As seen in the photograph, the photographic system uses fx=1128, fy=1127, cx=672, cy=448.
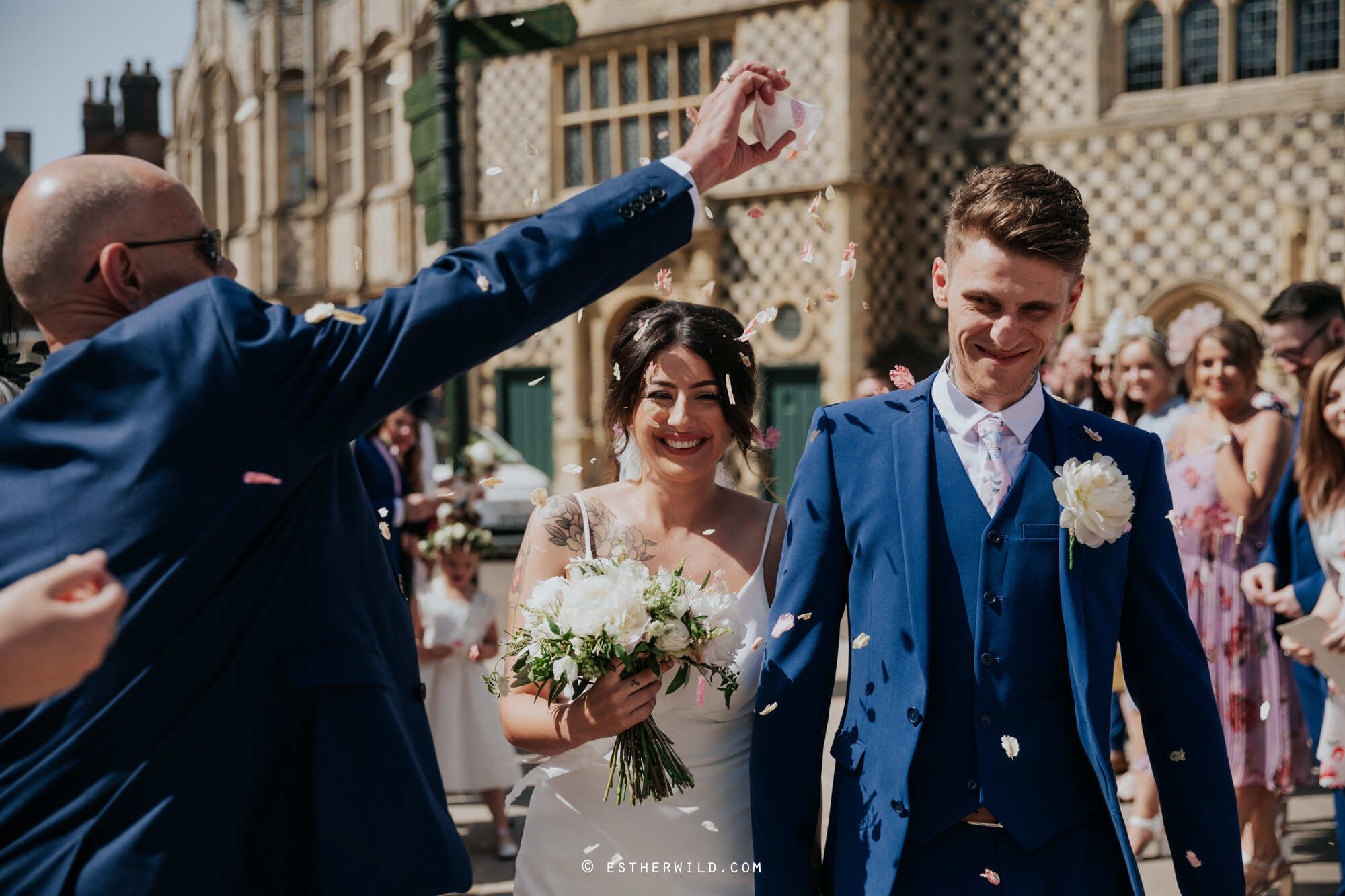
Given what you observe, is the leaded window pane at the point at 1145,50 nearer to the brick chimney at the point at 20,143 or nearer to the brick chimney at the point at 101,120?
the brick chimney at the point at 101,120

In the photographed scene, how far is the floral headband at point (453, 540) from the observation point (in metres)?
5.67

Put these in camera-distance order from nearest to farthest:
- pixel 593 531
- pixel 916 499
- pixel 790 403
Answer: pixel 916 499
pixel 593 531
pixel 790 403

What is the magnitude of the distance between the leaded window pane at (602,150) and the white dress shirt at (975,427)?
590 inches

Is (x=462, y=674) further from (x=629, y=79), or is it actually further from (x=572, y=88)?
(x=572, y=88)

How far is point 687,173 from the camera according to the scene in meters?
1.93

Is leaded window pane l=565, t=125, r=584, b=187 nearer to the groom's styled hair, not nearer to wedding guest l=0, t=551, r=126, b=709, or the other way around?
the groom's styled hair

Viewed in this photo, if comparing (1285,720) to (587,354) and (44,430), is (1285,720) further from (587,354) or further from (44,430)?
(587,354)

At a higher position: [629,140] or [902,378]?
[629,140]

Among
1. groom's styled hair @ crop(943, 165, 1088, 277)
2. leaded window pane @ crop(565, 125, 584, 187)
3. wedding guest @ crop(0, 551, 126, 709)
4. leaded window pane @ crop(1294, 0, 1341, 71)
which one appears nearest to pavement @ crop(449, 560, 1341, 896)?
groom's styled hair @ crop(943, 165, 1088, 277)

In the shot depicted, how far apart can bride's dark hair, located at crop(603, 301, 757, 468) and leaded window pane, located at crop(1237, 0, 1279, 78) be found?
12374 millimetres

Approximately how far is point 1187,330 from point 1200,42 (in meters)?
8.66

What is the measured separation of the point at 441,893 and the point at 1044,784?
3.62 ft

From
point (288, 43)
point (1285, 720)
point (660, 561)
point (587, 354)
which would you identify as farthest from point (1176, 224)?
point (288, 43)

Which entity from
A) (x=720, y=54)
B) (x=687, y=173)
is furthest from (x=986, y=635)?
(x=720, y=54)
